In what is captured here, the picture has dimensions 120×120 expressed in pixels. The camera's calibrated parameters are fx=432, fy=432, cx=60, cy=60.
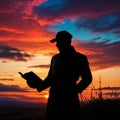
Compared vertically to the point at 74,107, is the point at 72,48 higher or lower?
higher

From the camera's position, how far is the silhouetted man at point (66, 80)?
871 cm

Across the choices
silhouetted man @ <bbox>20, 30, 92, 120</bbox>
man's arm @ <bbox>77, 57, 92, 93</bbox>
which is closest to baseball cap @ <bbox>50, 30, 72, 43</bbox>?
silhouetted man @ <bbox>20, 30, 92, 120</bbox>

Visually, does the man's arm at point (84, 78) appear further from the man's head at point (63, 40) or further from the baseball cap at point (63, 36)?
the baseball cap at point (63, 36)

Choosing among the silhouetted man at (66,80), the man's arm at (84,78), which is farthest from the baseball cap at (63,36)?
the man's arm at (84,78)

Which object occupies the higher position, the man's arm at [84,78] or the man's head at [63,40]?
the man's head at [63,40]

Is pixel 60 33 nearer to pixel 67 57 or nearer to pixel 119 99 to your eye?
pixel 67 57

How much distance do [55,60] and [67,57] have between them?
26cm

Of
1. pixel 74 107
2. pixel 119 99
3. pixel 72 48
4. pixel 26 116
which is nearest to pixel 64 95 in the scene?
pixel 74 107

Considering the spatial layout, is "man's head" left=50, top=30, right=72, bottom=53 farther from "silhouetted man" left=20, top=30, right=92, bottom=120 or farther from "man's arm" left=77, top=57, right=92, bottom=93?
"man's arm" left=77, top=57, right=92, bottom=93

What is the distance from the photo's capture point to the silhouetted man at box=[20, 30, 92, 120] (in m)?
8.71

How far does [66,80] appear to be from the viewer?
8.77m

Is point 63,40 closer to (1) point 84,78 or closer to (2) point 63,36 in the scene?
(2) point 63,36

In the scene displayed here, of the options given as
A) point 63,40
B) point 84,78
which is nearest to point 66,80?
point 84,78

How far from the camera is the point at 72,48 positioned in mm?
8922
